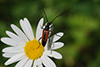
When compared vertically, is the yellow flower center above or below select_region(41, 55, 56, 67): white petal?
above

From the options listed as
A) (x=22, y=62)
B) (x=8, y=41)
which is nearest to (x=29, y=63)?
(x=22, y=62)

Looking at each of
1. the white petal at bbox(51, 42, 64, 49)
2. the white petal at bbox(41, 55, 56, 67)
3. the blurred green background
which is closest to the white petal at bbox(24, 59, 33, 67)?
the white petal at bbox(41, 55, 56, 67)

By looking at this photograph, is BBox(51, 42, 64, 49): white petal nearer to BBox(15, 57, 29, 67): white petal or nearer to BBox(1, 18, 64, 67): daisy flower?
BBox(1, 18, 64, 67): daisy flower

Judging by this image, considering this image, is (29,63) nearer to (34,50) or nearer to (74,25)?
(34,50)

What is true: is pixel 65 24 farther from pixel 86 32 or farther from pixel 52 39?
pixel 52 39

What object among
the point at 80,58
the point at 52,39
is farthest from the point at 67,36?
the point at 52,39
